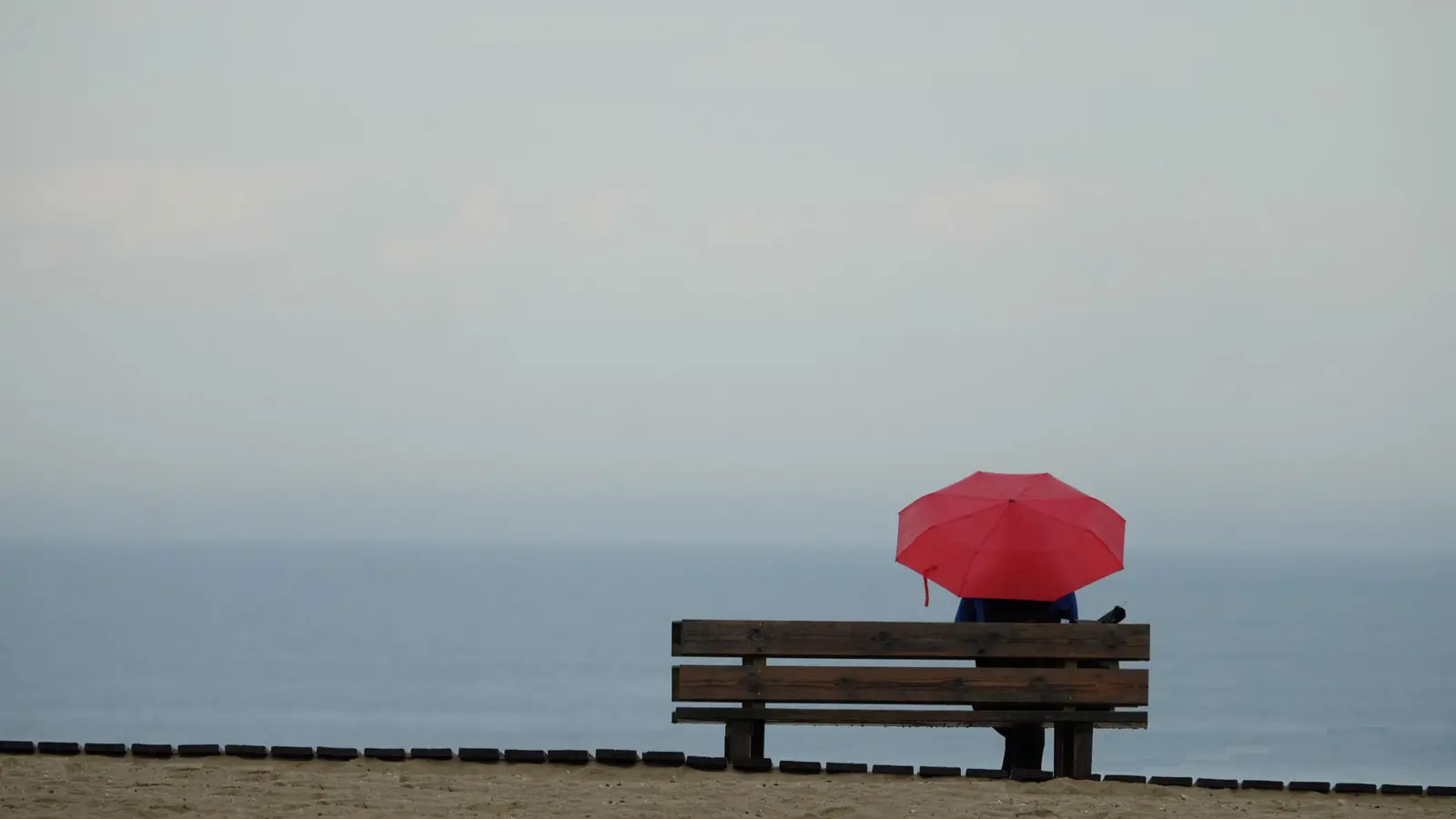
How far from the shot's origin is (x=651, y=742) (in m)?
86.1

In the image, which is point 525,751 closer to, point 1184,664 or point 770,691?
point 770,691

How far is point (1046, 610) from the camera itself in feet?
31.2

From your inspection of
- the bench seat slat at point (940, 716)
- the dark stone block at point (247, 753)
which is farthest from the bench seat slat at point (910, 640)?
the dark stone block at point (247, 753)

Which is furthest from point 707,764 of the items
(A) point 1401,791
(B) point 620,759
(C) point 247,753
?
(A) point 1401,791

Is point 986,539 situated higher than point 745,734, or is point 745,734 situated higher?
point 986,539

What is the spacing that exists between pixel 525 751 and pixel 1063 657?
332cm

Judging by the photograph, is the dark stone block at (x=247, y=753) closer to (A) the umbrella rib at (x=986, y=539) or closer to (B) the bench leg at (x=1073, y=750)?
(A) the umbrella rib at (x=986, y=539)

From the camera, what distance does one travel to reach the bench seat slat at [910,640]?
8484 mm

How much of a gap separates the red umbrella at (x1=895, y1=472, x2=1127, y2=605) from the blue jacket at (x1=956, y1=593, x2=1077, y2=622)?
0.16 meters

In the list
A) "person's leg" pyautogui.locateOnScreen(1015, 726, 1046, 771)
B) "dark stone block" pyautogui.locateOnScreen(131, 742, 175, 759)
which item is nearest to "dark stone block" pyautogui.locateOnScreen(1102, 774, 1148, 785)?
"person's leg" pyautogui.locateOnScreen(1015, 726, 1046, 771)

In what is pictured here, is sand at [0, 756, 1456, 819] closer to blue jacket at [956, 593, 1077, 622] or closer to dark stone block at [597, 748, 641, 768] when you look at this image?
dark stone block at [597, 748, 641, 768]

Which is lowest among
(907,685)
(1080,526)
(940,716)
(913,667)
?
(940,716)

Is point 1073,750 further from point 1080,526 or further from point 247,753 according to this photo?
point 247,753

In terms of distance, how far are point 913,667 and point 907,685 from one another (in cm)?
12
